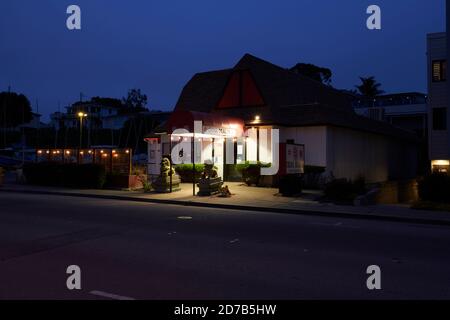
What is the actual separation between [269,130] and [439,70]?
11.6 m

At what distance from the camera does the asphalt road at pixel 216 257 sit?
20.0 ft

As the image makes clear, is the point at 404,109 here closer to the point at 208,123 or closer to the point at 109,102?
the point at 208,123

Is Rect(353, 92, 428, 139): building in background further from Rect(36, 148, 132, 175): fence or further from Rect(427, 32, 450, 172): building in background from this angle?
Rect(36, 148, 132, 175): fence

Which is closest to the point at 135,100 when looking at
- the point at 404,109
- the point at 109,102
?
the point at 109,102

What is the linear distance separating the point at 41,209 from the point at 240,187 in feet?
35.6

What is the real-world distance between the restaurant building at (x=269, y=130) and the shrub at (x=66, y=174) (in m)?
4.67

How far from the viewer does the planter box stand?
23.3 meters

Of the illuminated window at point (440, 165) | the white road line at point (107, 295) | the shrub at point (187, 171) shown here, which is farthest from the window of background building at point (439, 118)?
the white road line at point (107, 295)

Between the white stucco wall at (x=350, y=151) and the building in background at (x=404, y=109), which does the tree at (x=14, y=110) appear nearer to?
the building in background at (x=404, y=109)

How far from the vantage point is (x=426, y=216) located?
1417 cm

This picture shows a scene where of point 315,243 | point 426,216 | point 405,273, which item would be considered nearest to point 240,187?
point 426,216

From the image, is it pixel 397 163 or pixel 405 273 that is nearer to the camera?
pixel 405 273

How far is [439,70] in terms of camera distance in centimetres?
2677
